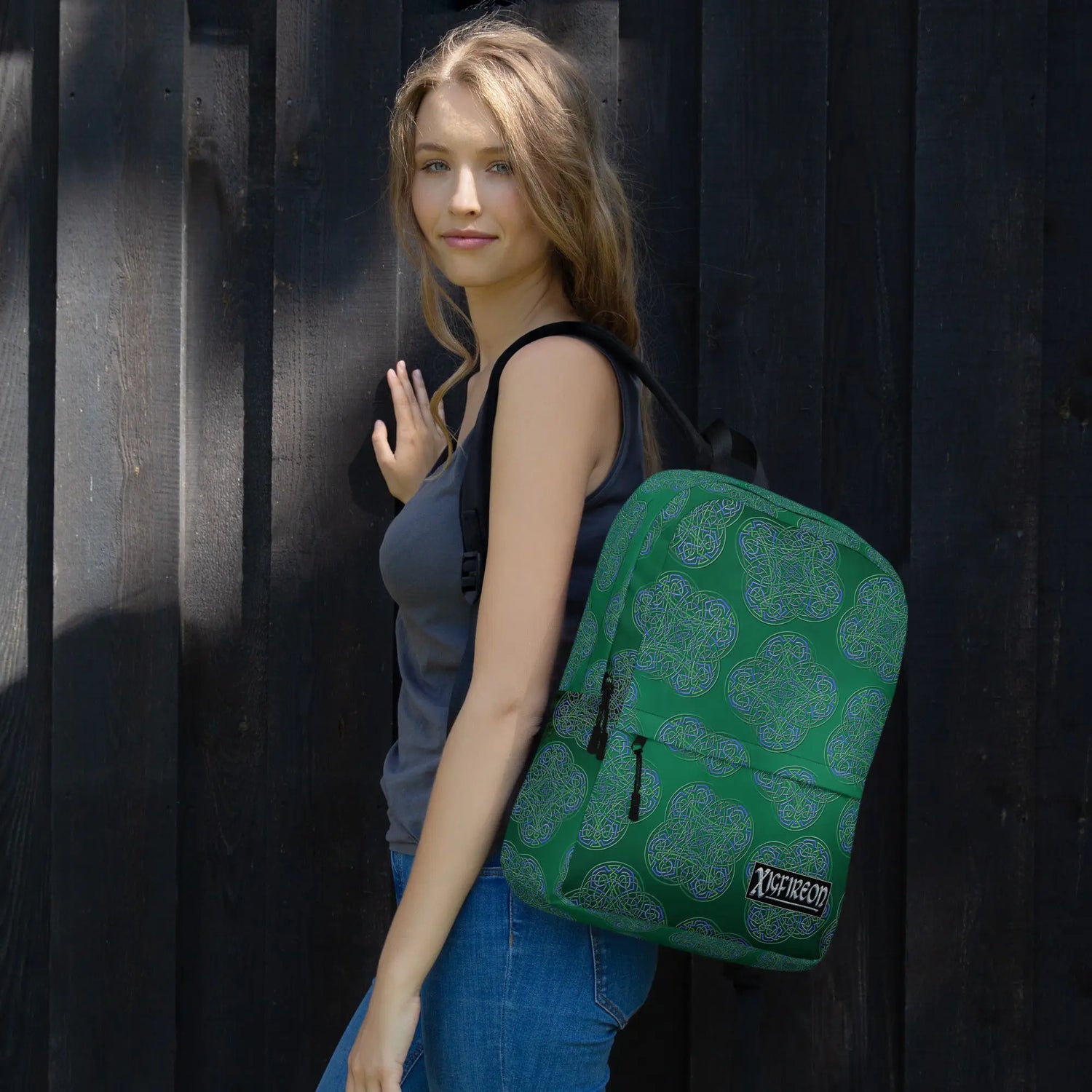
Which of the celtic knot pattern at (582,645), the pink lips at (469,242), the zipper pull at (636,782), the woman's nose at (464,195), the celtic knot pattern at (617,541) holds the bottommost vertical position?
the zipper pull at (636,782)

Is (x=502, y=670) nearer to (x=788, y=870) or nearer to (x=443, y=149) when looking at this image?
(x=788, y=870)

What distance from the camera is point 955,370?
211 centimetres

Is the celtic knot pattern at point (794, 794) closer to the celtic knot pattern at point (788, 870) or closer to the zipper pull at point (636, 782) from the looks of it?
the celtic knot pattern at point (788, 870)

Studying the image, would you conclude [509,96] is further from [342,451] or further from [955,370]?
[955,370]

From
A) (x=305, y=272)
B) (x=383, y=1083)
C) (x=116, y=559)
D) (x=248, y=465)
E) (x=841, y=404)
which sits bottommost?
(x=383, y=1083)

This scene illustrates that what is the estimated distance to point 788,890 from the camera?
4.45 feet

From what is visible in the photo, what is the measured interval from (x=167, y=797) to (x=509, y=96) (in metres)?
1.41

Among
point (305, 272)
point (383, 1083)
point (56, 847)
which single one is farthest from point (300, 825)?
point (305, 272)

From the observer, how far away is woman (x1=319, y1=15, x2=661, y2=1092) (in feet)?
4.44

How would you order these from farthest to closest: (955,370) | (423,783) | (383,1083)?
(955,370) → (423,783) → (383,1083)

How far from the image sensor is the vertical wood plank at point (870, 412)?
84.6 inches

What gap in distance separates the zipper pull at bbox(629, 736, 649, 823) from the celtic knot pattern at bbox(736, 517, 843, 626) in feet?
0.69

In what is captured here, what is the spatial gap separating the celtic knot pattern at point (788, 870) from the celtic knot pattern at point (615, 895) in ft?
0.40

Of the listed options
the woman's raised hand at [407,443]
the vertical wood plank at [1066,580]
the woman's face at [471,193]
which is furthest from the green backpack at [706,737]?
the vertical wood plank at [1066,580]
